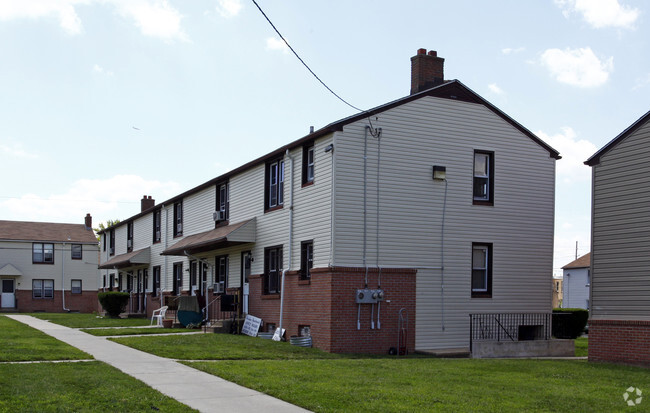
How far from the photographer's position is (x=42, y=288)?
58.2m

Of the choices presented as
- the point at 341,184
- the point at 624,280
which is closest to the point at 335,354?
the point at 341,184

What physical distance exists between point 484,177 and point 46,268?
4562cm

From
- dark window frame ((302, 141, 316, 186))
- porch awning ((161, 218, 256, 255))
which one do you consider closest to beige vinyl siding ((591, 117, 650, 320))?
dark window frame ((302, 141, 316, 186))

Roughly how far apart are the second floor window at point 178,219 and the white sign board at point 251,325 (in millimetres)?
10387

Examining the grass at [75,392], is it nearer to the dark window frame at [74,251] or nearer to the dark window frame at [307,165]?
the dark window frame at [307,165]

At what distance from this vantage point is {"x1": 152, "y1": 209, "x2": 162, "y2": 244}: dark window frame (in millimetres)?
37500

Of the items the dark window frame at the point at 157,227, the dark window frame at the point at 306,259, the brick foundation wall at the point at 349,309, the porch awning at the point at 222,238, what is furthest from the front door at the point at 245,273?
the dark window frame at the point at 157,227

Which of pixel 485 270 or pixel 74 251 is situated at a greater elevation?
pixel 485 270

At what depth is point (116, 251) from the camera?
47.0 meters

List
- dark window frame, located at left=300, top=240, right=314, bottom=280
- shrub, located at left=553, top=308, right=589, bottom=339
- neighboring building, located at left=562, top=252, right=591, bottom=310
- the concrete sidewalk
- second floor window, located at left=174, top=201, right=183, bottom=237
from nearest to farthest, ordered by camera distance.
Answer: the concrete sidewalk, dark window frame, located at left=300, top=240, right=314, bottom=280, shrub, located at left=553, top=308, right=589, bottom=339, second floor window, located at left=174, top=201, right=183, bottom=237, neighboring building, located at left=562, top=252, right=591, bottom=310

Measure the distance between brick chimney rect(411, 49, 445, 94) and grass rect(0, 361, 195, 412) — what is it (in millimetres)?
12878

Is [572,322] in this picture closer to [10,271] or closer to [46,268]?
[10,271]

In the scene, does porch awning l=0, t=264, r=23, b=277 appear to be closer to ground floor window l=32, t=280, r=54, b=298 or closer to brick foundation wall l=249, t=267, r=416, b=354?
ground floor window l=32, t=280, r=54, b=298

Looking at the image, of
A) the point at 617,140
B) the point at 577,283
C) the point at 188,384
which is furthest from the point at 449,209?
the point at 577,283
